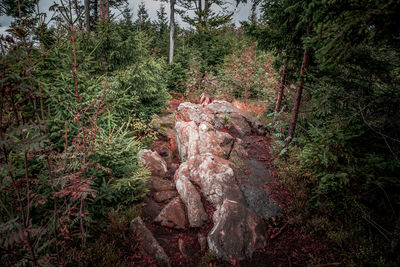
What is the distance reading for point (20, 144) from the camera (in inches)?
72.3

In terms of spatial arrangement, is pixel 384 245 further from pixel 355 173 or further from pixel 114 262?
pixel 114 262

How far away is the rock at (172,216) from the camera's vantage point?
483cm

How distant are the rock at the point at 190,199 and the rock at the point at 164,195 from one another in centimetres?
25

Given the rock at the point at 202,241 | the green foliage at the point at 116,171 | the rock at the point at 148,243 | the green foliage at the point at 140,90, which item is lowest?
the rock at the point at 202,241

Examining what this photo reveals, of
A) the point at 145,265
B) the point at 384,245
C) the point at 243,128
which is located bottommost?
the point at 145,265

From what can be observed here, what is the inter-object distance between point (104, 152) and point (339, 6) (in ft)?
18.0

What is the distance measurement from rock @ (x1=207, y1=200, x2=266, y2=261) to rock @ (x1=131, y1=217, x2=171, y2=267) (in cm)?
114

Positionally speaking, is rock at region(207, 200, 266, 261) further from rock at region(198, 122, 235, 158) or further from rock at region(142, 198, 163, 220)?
rock at region(198, 122, 235, 158)

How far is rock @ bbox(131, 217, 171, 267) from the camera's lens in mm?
3912

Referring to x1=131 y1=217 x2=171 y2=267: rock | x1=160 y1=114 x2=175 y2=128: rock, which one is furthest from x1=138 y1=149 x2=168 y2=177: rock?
x1=160 y1=114 x2=175 y2=128: rock

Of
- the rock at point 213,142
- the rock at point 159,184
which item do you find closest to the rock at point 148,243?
the rock at point 159,184

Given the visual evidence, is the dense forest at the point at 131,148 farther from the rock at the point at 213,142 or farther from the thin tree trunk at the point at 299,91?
the rock at the point at 213,142

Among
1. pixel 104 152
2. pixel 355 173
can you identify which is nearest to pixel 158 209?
pixel 104 152

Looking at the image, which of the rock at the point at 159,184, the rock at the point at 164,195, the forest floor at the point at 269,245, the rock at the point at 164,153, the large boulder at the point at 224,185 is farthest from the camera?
the rock at the point at 164,153
